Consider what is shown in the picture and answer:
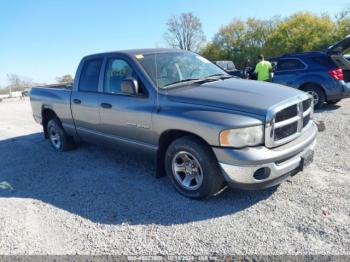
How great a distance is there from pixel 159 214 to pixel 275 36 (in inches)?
1822

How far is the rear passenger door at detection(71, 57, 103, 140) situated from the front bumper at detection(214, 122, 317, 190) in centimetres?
247

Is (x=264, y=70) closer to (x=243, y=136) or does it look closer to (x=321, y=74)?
(x=321, y=74)

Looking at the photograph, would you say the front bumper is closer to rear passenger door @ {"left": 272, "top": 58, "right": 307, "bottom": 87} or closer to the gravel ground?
the gravel ground

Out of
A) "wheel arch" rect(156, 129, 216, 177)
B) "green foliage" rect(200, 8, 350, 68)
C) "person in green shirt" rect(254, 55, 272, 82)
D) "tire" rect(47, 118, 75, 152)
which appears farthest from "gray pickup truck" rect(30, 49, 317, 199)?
"green foliage" rect(200, 8, 350, 68)

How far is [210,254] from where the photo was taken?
9.36ft

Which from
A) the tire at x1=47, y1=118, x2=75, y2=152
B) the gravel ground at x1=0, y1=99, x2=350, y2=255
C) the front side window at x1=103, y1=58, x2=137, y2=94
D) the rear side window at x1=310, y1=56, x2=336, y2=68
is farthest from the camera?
the rear side window at x1=310, y1=56, x2=336, y2=68

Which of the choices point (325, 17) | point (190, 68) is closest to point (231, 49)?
point (325, 17)

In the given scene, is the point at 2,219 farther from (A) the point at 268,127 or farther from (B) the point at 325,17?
(B) the point at 325,17

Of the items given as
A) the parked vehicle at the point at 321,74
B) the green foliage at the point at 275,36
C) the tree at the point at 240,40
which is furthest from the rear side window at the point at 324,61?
the tree at the point at 240,40

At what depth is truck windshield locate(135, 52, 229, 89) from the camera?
→ 4266mm

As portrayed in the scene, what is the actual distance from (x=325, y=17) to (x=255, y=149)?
48.6 metres

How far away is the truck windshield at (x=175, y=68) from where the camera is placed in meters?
4.27

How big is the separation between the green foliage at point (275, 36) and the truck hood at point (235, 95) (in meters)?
37.4

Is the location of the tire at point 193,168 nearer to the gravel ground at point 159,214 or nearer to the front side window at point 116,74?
the gravel ground at point 159,214
